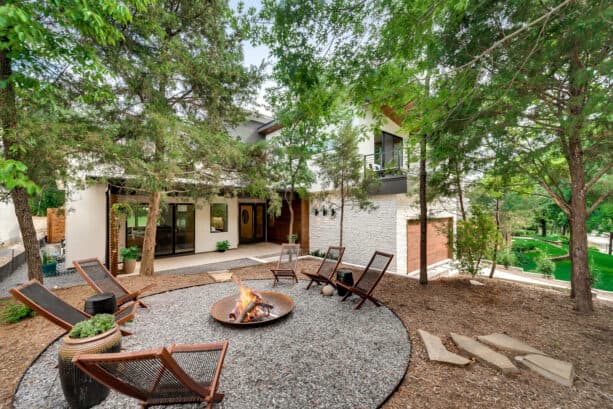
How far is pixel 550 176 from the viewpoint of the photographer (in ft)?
15.3

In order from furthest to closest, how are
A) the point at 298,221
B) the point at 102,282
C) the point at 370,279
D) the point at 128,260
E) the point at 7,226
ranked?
the point at 298,221
the point at 7,226
the point at 128,260
the point at 370,279
the point at 102,282

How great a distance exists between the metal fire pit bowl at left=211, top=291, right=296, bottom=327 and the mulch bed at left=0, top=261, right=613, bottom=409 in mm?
2055

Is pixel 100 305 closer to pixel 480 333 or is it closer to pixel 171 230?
pixel 480 333

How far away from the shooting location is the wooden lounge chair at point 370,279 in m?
4.73

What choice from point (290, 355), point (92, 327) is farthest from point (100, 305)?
point (290, 355)

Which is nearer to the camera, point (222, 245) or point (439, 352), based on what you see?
point (439, 352)

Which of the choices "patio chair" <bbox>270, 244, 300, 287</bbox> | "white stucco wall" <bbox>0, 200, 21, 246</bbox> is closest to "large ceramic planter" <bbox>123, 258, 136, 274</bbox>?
"patio chair" <bbox>270, 244, 300, 287</bbox>

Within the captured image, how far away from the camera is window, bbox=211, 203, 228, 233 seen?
1161 centimetres

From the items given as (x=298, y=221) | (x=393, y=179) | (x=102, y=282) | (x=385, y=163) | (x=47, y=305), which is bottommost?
(x=102, y=282)

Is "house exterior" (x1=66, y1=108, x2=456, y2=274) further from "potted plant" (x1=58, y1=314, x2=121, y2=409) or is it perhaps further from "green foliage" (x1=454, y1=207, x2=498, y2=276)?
"potted plant" (x1=58, y1=314, x2=121, y2=409)

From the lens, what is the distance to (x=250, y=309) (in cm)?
419

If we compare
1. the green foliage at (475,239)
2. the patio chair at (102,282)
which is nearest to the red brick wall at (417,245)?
the green foliage at (475,239)

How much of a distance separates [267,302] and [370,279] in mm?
2199

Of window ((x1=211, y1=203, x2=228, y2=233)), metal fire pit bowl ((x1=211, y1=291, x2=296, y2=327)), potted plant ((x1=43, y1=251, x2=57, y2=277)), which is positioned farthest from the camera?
window ((x1=211, y1=203, x2=228, y2=233))
